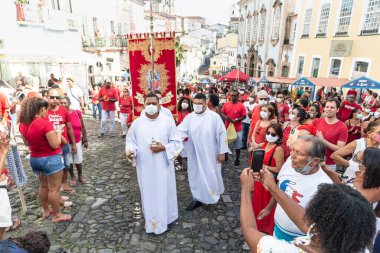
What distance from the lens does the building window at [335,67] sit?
578 inches

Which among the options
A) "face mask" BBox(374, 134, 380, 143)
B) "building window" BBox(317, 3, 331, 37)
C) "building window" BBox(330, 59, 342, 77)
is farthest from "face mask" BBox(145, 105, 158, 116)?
"building window" BBox(317, 3, 331, 37)

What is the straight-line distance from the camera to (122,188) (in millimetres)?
5102

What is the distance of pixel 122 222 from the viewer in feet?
13.1

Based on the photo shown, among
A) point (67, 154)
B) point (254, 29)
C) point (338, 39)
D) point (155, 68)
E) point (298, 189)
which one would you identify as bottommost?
point (67, 154)

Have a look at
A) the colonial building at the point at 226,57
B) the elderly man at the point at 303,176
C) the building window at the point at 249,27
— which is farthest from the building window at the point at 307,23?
the colonial building at the point at 226,57

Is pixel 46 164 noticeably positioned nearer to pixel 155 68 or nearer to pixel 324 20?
pixel 155 68

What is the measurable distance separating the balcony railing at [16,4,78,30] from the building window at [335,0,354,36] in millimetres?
16859

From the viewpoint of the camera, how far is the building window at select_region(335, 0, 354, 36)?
13.4 meters

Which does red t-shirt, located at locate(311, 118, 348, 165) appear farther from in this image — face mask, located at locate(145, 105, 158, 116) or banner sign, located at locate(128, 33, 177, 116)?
banner sign, located at locate(128, 33, 177, 116)

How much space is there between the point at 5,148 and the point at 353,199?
312 cm

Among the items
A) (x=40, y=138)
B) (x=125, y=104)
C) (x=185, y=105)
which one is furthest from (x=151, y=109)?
(x=125, y=104)

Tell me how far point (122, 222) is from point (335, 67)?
15.6 m

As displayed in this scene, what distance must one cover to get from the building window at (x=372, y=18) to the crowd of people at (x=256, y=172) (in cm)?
857

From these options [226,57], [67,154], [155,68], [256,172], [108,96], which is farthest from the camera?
[226,57]
